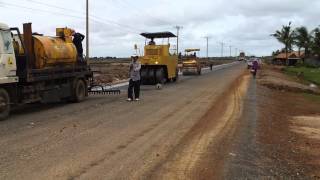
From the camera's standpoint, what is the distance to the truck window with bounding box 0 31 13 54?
54.1 ft

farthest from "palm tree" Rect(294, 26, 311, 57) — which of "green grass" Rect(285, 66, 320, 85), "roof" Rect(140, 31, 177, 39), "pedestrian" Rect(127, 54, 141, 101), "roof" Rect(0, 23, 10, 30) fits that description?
"roof" Rect(0, 23, 10, 30)

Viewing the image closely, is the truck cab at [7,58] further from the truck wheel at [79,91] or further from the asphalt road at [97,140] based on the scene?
the truck wheel at [79,91]

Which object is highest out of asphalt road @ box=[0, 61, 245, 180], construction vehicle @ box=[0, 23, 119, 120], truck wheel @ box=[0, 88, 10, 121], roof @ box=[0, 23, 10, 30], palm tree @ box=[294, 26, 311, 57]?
palm tree @ box=[294, 26, 311, 57]

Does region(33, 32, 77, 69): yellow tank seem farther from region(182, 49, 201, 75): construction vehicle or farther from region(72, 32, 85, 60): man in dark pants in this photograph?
region(182, 49, 201, 75): construction vehicle

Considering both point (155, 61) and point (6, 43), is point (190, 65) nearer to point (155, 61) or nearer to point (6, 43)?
point (155, 61)

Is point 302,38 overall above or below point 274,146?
above

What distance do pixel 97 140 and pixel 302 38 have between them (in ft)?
330

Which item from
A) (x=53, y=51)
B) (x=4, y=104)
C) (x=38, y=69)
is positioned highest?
(x=53, y=51)

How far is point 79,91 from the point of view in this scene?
21.8 metres

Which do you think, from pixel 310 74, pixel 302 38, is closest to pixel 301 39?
pixel 302 38

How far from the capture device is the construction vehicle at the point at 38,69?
16.7m

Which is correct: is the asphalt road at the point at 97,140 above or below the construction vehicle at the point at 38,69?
below

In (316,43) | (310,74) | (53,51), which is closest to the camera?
(53,51)

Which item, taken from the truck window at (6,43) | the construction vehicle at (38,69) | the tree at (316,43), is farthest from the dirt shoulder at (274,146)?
the tree at (316,43)
